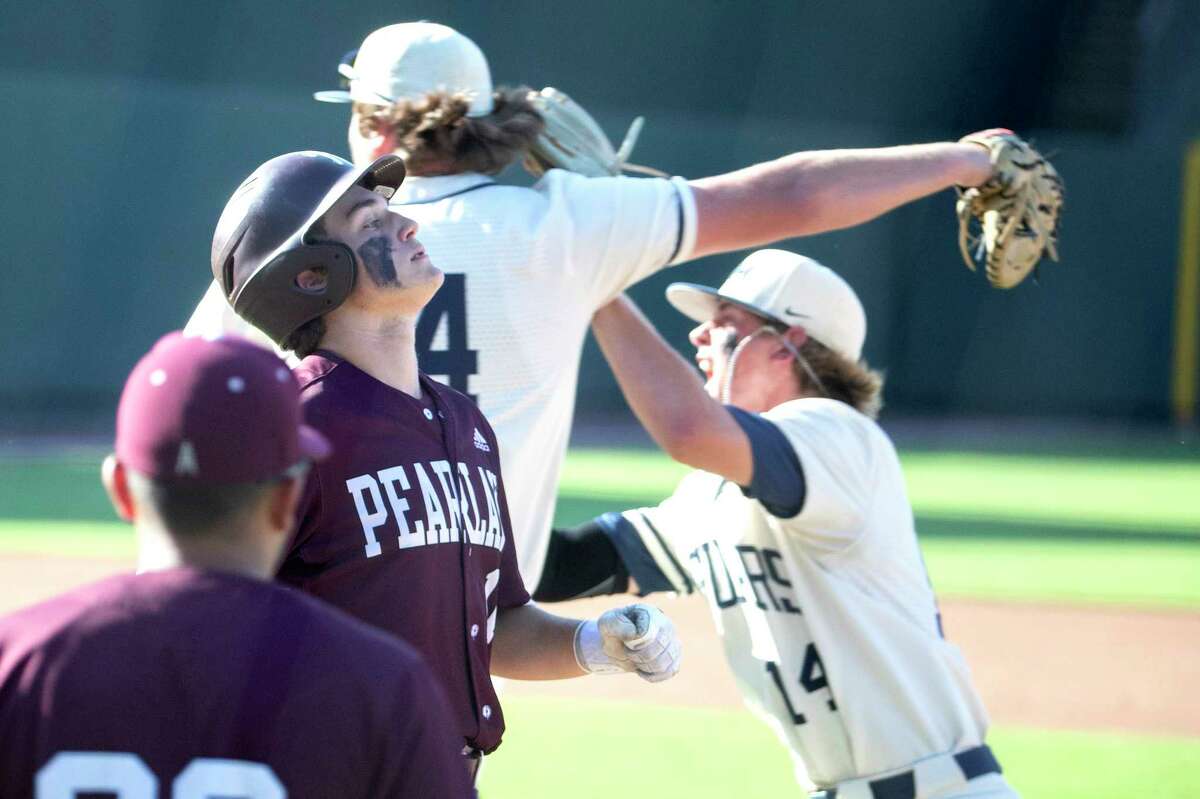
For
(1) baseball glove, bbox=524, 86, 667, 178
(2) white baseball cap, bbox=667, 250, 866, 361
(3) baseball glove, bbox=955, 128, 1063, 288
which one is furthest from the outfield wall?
(1) baseball glove, bbox=524, 86, 667, 178

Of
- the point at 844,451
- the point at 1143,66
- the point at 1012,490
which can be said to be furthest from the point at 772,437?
the point at 1143,66

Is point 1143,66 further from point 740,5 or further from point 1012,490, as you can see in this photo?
point 1012,490

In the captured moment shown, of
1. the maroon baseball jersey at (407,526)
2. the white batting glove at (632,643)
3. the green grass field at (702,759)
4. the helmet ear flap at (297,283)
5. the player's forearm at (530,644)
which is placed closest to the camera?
the maroon baseball jersey at (407,526)

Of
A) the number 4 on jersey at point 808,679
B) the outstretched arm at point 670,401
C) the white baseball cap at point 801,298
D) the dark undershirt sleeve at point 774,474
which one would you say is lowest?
the number 4 on jersey at point 808,679

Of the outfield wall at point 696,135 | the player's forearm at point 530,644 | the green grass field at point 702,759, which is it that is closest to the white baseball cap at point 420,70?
the player's forearm at point 530,644

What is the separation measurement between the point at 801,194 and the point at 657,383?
655 millimetres

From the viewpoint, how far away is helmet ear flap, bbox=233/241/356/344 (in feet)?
8.35

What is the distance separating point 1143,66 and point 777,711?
20.1m

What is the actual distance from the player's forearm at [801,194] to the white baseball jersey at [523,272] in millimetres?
62

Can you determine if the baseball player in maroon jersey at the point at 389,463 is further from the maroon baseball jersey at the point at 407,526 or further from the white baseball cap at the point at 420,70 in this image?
the white baseball cap at the point at 420,70

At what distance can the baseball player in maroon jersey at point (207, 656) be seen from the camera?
63.4 inches

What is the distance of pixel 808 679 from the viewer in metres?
3.47

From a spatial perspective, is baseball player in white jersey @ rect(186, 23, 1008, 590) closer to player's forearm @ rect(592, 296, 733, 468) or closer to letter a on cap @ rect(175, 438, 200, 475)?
player's forearm @ rect(592, 296, 733, 468)

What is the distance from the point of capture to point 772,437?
3449 mm
